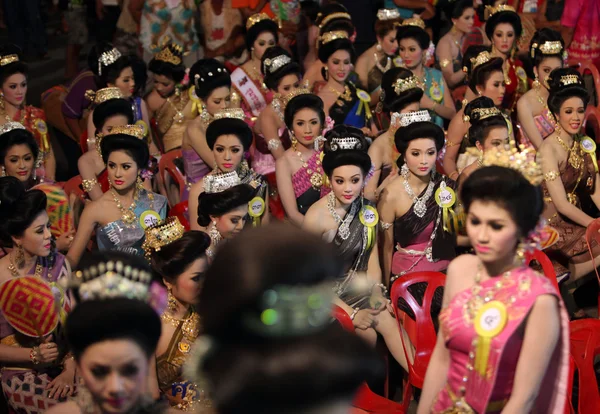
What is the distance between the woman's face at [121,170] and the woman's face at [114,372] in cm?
219

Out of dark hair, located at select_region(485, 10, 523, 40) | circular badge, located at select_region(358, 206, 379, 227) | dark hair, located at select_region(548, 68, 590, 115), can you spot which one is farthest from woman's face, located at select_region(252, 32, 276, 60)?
circular badge, located at select_region(358, 206, 379, 227)

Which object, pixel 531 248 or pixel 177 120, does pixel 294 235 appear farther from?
pixel 177 120

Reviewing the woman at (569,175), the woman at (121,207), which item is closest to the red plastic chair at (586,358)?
the woman at (569,175)

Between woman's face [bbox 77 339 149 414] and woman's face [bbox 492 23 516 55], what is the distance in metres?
5.07

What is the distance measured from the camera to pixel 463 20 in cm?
685

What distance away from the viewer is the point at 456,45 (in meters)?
6.82

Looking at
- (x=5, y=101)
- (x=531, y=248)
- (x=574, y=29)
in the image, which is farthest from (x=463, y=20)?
(x=531, y=248)

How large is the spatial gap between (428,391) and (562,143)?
2.49 metres

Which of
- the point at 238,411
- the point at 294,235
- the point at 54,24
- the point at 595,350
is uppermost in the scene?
the point at 54,24

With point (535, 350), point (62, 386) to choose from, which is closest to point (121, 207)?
point (62, 386)

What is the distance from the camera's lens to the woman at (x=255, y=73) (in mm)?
6008

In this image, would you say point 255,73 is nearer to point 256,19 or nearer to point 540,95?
point 256,19

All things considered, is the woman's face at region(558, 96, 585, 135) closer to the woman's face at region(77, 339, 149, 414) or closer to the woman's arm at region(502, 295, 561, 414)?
the woman's arm at region(502, 295, 561, 414)

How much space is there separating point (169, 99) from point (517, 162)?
385cm
